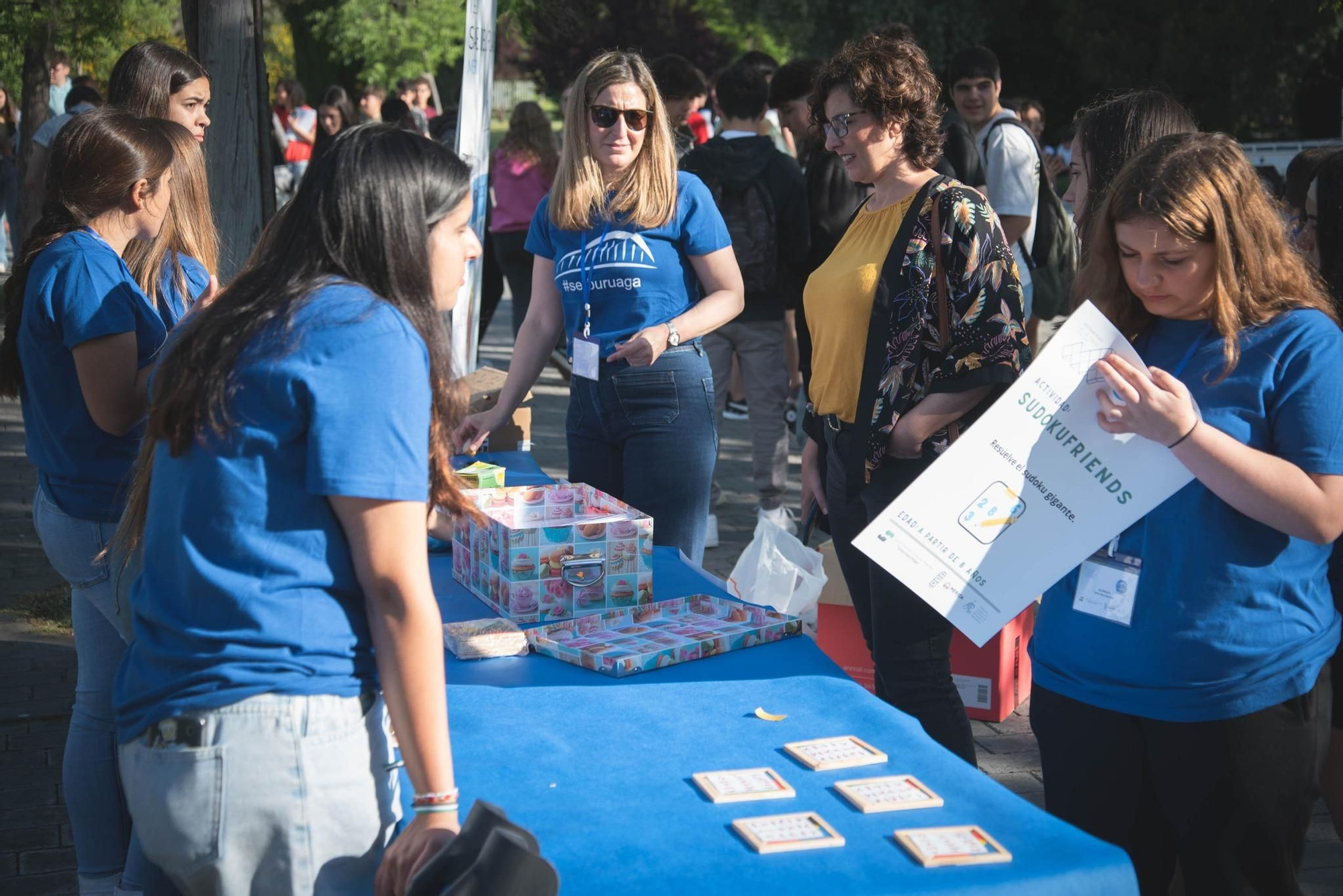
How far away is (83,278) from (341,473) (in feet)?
4.53

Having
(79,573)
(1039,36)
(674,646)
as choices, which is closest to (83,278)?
(79,573)

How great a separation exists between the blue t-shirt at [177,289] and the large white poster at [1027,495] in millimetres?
1694

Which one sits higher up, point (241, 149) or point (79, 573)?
point (241, 149)

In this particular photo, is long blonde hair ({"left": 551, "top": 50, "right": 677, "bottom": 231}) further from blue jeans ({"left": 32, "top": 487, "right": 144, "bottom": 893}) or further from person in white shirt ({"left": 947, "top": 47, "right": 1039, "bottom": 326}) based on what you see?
person in white shirt ({"left": 947, "top": 47, "right": 1039, "bottom": 326})

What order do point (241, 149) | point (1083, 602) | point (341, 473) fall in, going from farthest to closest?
point (241, 149)
point (1083, 602)
point (341, 473)

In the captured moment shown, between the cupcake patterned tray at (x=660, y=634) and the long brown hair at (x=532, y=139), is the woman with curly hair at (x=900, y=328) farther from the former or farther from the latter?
the long brown hair at (x=532, y=139)

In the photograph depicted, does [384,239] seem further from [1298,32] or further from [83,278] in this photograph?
[1298,32]

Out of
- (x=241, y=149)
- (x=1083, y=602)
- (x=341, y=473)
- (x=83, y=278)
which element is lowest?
(x=1083, y=602)

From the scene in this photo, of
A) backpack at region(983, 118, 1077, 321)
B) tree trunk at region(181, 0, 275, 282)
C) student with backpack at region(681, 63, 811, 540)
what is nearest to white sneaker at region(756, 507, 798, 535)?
student with backpack at region(681, 63, 811, 540)

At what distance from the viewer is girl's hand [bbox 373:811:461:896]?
1.49m

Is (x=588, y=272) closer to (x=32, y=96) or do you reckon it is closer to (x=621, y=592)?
(x=621, y=592)

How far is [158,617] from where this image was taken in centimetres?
154

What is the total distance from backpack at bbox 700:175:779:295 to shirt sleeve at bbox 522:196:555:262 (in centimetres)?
199

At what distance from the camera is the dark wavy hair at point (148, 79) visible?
353cm
